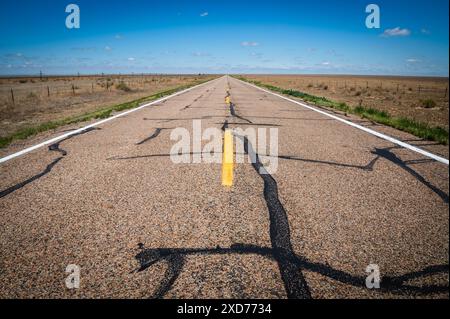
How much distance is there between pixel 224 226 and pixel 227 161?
208 cm

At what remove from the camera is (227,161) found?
15.8 ft

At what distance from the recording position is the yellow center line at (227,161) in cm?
400

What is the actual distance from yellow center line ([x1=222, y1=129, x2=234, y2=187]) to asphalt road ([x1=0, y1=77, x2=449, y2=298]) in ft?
0.31

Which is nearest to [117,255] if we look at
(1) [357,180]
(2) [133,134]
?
(1) [357,180]

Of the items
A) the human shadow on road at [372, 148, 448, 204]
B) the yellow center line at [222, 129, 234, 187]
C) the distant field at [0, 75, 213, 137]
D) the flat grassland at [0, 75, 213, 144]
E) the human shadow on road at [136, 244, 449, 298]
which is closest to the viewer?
the human shadow on road at [136, 244, 449, 298]

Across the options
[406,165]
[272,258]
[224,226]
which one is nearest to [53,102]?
[224,226]

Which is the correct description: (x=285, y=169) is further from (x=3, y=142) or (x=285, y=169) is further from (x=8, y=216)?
(x=3, y=142)

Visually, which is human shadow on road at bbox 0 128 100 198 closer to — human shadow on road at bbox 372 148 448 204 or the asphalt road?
the asphalt road

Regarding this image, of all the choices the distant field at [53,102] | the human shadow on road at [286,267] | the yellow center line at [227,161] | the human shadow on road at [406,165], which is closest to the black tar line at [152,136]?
the yellow center line at [227,161]

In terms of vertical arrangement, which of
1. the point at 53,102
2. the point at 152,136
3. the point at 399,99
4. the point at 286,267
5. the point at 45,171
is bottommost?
the point at 286,267

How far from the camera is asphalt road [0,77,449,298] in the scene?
2.11m

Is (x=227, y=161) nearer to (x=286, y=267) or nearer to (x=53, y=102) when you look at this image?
(x=286, y=267)

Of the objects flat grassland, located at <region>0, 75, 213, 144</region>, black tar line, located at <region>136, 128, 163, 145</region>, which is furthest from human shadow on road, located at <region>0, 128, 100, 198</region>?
flat grassland, located at <region>0, 75, 213, 144</region>

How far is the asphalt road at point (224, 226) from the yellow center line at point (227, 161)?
0.09 metres
